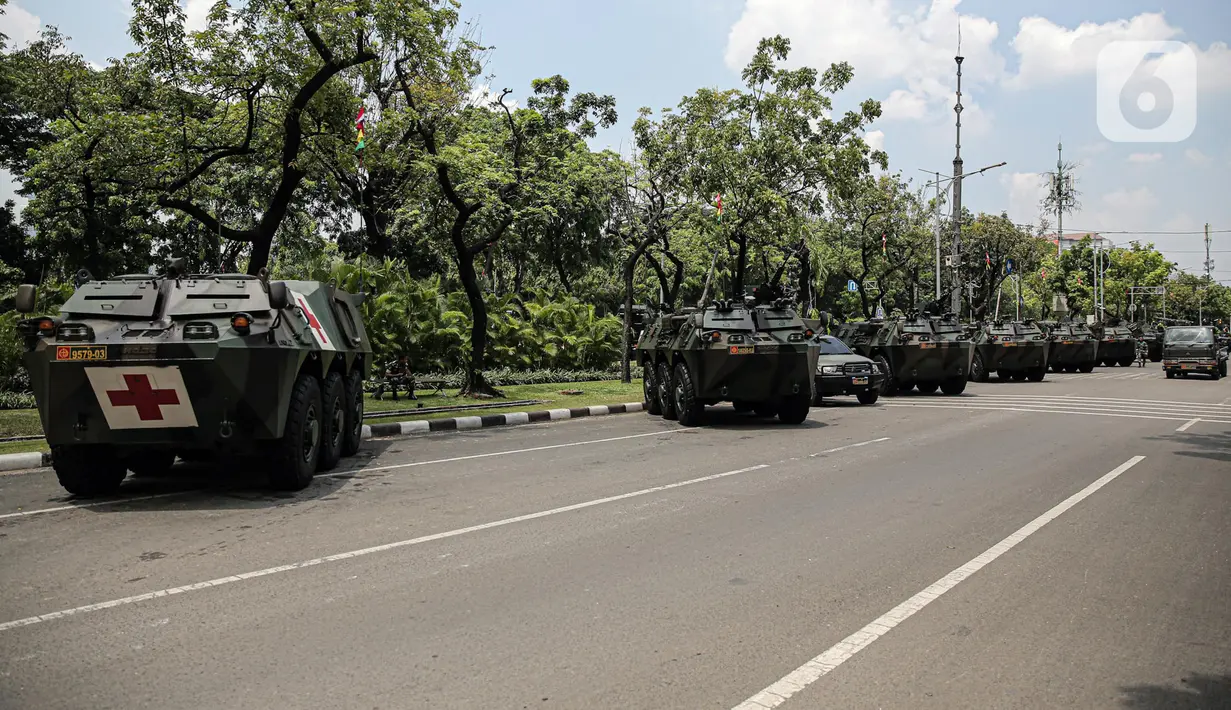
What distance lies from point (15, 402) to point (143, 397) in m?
9.95

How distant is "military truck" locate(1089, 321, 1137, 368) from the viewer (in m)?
38.9

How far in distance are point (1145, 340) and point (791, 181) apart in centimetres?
2707

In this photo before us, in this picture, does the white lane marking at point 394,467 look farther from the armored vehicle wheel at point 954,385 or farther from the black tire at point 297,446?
the armored vehicle wheel at point 954,385

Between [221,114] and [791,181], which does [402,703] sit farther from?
[791,181]

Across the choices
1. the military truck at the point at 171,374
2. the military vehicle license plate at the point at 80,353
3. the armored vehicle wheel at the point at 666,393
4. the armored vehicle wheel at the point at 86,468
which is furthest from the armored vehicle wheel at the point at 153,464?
the armored vehicle wheel at the point at 666,393

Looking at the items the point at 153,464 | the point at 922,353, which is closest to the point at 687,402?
the point at 153,464

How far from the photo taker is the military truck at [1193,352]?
28938mm

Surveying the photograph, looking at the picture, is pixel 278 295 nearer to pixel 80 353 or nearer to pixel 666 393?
pixel 80 353

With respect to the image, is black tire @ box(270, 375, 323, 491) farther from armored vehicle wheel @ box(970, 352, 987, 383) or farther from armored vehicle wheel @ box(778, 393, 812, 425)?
armored vehicle wheel @ box(970, 352, 987, 383)

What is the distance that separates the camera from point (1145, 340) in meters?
43.5

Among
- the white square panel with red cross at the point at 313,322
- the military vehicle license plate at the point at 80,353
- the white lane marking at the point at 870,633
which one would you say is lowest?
the white lane marking at the point at 870,633

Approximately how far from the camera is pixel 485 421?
15.2 meters

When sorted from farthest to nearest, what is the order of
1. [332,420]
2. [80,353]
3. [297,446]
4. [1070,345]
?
1. [1070,345]
2. [332,420]
3. [297,446]
4. [80,353]

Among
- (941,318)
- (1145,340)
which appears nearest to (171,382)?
(941,318)
